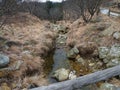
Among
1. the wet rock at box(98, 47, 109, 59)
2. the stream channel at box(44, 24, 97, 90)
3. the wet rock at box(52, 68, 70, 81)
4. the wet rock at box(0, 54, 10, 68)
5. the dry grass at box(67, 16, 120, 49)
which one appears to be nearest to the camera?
the wet rock at box(0, 54, 10, 68)

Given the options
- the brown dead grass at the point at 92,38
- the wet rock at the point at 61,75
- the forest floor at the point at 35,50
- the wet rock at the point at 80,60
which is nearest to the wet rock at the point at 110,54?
the forest floor at the point at 35,50

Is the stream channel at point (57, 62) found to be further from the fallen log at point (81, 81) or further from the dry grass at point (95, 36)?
the fallen log at point (81, 81)

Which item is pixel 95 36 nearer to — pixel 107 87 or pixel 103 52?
pixel 103 52

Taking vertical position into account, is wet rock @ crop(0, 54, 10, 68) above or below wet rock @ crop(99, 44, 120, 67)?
above

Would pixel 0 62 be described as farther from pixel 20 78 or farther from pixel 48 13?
pixel 48 13

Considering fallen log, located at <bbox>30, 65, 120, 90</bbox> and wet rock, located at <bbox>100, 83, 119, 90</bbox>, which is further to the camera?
wet rock, located at <bbox>100, 83, 119, 90</bbox>

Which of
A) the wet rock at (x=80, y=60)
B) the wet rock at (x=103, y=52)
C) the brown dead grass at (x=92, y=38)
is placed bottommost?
the wet rock at (x=80, y=60)

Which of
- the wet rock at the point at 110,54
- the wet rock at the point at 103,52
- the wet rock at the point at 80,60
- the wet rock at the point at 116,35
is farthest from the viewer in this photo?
the wet rock at the point at 116,35

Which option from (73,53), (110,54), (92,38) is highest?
(92,38)

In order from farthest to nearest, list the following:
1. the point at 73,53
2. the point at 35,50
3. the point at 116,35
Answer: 1. the point at 73,53
2. the point at 116,35
3. the point at 35,50

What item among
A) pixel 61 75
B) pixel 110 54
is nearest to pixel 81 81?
pixel 61 75

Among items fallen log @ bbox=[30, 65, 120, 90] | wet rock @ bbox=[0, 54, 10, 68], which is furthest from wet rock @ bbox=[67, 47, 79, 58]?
fallen log @ bbox=[30, 65, 120, 90]

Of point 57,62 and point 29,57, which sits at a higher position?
point 29,57

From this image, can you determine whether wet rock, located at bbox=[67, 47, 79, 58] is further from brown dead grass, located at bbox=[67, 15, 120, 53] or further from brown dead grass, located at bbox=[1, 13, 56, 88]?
brown dead grass, located at bbox=[1, 13, 56, 88]
